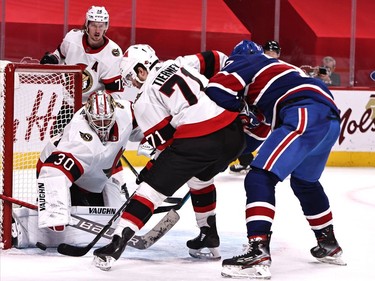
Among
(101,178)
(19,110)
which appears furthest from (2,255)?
(19,110)

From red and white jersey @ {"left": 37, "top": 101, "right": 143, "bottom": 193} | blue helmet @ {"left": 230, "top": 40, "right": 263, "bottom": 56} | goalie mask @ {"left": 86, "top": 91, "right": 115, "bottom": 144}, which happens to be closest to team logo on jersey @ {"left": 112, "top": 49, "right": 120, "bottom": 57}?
red and white jersey @ {"left": 37, "top": 101, "right": 143, "bottom": 193}

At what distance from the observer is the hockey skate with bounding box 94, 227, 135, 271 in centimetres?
344

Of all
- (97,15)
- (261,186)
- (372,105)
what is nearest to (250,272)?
(261,186)

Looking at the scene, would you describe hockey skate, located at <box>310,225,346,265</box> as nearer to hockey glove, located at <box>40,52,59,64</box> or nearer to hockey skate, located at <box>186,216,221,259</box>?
hockey skate, located at <box>186,216,221,259</box>

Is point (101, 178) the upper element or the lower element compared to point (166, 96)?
lower

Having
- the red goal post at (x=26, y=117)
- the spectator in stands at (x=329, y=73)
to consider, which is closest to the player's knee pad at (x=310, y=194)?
the red goal post at (x=26, y=117)

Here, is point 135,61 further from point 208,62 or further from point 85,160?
point 85,160

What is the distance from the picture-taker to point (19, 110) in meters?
4.68

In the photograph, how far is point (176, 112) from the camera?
3582mm

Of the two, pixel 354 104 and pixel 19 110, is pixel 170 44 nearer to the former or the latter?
pixel 354 104

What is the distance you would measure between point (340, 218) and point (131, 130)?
4.75 ft

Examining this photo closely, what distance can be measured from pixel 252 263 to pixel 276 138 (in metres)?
0.44

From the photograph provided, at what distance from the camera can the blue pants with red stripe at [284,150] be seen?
3.38 meters

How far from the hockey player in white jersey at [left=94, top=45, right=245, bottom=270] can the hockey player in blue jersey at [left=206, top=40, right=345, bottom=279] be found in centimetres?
8
